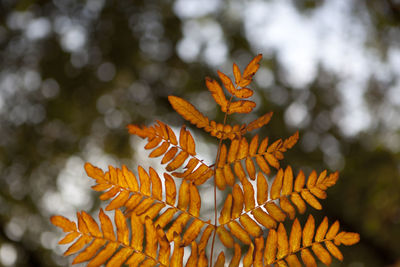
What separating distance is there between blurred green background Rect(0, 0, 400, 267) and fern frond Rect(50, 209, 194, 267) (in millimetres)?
4047

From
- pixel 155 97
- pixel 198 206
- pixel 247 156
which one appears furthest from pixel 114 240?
pixel 155 97

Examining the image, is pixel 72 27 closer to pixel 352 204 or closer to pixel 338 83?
pixel 338 83

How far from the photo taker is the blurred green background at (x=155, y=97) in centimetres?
462

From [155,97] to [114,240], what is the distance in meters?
4.59

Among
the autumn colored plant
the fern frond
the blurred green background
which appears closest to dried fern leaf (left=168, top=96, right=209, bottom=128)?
the autumn colored plant

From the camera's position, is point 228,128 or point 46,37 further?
point 46,37

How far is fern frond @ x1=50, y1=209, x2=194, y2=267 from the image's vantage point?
50cm

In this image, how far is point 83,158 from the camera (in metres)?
4.76

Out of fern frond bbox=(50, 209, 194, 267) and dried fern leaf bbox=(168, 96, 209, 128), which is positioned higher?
dried fern leaf bbox=(168, 96, 209, 128)

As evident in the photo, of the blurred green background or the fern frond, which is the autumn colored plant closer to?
the fern frond

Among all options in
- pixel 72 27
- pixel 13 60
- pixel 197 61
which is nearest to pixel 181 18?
pixel 197 61

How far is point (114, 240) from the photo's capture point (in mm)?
526

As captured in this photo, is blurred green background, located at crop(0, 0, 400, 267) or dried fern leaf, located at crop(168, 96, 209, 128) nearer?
dried fern leaf, located at crop(168, 96, 209, 128)

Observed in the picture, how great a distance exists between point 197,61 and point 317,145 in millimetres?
2192
